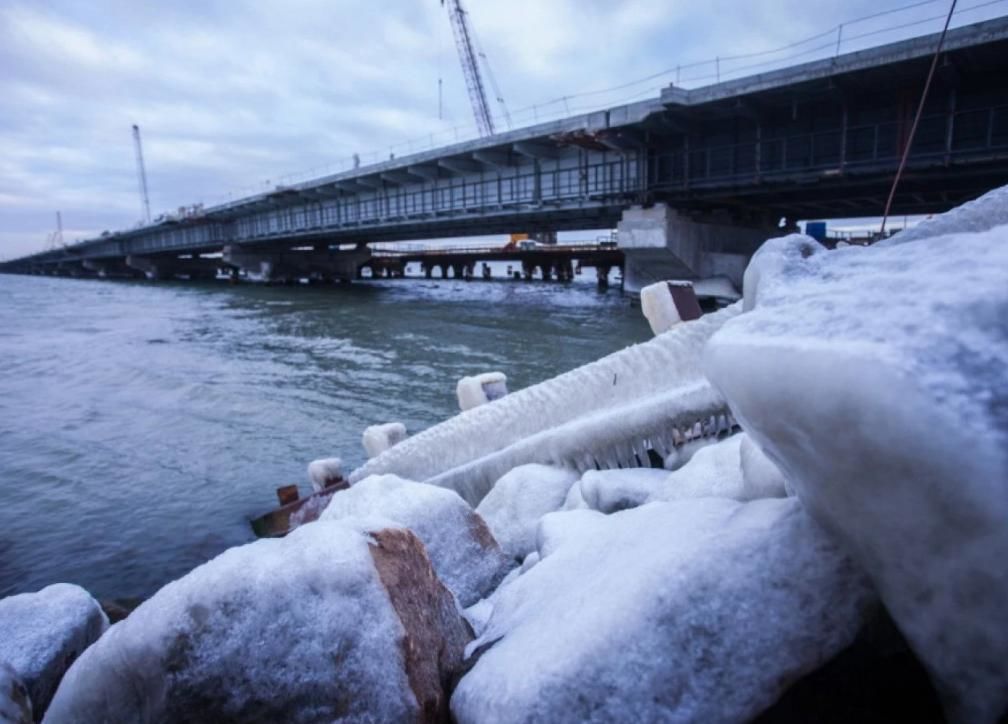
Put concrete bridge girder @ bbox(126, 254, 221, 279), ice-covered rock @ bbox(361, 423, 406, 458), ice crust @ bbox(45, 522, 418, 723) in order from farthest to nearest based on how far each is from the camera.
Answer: concrete bridge girder @ bbox(126, 254, 221, 279)
ice-covered rock @ bbox(361, 423, 406, 458)
ice crust @ bbox(45, 522, 418, 723)

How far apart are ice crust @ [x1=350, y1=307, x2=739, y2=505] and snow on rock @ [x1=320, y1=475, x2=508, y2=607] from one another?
46.5 inches

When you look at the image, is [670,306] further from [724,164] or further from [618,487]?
[724,164]

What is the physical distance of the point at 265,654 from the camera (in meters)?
1.58

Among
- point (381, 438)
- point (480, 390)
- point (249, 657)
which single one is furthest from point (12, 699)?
point (480, 390)

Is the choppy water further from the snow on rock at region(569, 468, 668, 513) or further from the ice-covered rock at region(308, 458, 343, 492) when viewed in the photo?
the snow on rock at region(569, 468, 668, 513)

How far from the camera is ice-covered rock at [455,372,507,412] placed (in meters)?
5.98

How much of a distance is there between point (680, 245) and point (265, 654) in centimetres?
2375

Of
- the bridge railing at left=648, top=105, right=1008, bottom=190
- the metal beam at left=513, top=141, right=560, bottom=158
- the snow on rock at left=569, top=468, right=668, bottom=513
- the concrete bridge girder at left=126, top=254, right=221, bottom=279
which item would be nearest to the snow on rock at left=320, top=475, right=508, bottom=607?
the snow on rock at left=569, top=468, right=668, bottom=513

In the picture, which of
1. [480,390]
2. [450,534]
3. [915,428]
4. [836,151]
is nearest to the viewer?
[915,428]

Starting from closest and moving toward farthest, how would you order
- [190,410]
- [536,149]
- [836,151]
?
[190,410] < [836,151] < [536,149]

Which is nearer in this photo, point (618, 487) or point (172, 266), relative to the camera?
point (618, 487)

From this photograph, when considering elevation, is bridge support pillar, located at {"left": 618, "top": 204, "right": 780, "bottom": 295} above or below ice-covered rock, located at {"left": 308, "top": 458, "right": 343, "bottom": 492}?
above

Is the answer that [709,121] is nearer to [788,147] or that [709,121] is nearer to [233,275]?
[788,147]

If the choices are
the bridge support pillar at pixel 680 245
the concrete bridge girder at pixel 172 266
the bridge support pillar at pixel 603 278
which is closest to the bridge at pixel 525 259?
the bridge support pillar at pixel 603 278
